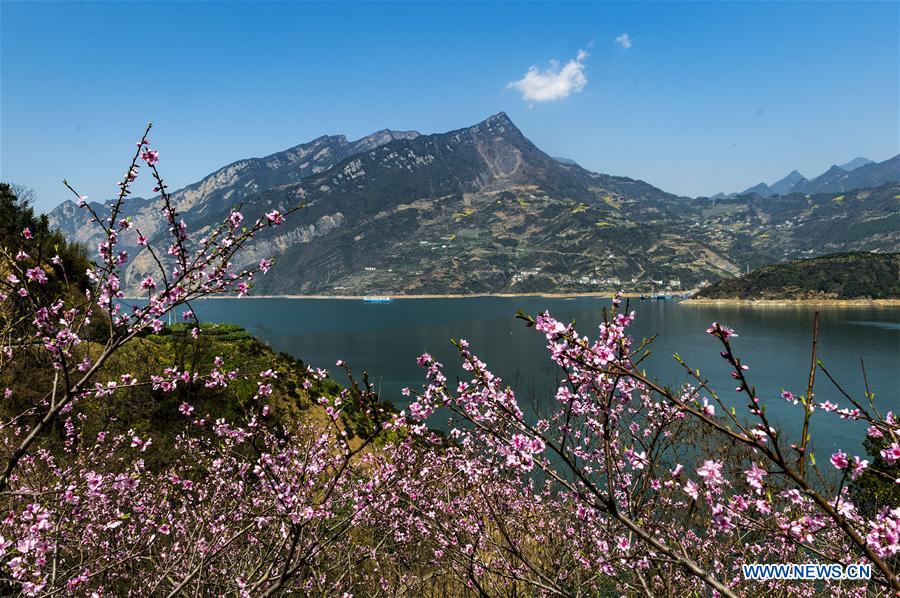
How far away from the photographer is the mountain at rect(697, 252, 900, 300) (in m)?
125

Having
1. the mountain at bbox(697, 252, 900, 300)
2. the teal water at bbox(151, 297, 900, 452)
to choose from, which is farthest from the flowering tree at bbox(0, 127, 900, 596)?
the mountain at bbox(697, 252, 900, 300)

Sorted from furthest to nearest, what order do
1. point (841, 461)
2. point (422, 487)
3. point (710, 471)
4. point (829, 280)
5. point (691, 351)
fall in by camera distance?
point (829, 280) < point (691, 351) < point (422, 487) < point (841, 461) < point (710, 471)

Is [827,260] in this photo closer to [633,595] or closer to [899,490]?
[899,490]

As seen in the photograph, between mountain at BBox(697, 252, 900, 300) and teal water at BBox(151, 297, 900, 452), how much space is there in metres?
11.7

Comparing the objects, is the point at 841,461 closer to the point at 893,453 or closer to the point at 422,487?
the point at 893,453

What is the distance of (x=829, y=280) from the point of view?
132 m

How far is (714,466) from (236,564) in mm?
5970

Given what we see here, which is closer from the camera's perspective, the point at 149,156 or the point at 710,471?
the point at 710,471

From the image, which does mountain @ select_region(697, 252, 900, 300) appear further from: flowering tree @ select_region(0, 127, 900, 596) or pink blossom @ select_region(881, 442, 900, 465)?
pink blossom @ select_region(881, 442, 900, 465)

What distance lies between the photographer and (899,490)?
1323cm

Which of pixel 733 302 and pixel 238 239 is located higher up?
pixel 238 239

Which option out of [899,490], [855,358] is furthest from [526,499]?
[855,358]

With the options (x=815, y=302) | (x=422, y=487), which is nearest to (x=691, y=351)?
(x=422, y=487)

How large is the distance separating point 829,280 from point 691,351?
97525mm
